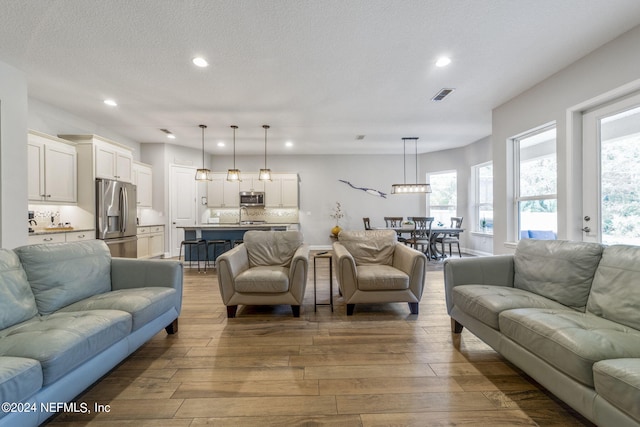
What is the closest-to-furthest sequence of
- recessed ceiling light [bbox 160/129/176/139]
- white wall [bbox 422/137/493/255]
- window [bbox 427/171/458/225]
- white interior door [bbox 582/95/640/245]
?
white interior door [bbox 582/95/640/245]
recessed ceiling light [bbox 160/129/176/139]
white wall [bbox 422/137/493/255]
window [bbox 427/171/458/225]

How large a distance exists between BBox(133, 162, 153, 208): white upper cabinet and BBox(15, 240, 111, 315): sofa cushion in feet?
13.6

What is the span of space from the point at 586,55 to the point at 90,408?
523 centimetres

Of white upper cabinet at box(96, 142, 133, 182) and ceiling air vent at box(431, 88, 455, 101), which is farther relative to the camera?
white upper cabinet at box(96, 142, 133, 182)

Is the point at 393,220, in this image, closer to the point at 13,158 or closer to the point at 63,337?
the point at 63,337

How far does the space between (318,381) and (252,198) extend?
6.13 meters

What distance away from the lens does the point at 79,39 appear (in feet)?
8.66

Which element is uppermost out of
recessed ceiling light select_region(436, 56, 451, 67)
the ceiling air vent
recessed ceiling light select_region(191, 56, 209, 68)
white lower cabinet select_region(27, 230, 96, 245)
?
the ceiling air vent

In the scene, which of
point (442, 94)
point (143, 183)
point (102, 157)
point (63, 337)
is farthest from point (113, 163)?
point (442, 94)

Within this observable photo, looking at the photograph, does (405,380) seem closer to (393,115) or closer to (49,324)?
(49,324)

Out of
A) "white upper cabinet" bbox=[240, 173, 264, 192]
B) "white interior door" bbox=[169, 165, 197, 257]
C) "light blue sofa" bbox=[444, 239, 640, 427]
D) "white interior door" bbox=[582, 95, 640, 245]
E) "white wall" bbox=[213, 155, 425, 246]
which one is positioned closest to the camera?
"light blue sofa" bbox=[444, 239, 640, 427]

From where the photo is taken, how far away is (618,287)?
181 cm

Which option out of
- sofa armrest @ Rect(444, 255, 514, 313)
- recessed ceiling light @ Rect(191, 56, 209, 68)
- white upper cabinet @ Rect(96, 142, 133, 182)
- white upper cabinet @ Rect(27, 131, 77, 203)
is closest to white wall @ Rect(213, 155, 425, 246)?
white upper cabinet @ Rect(96, 142, 133, 182)

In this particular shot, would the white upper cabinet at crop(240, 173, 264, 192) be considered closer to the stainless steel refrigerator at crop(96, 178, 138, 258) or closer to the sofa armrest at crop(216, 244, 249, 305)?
the stainless steel refrigerator at crop(96, 178, 138, 258)

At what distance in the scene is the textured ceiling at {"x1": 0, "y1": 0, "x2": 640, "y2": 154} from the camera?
2.29 meters
